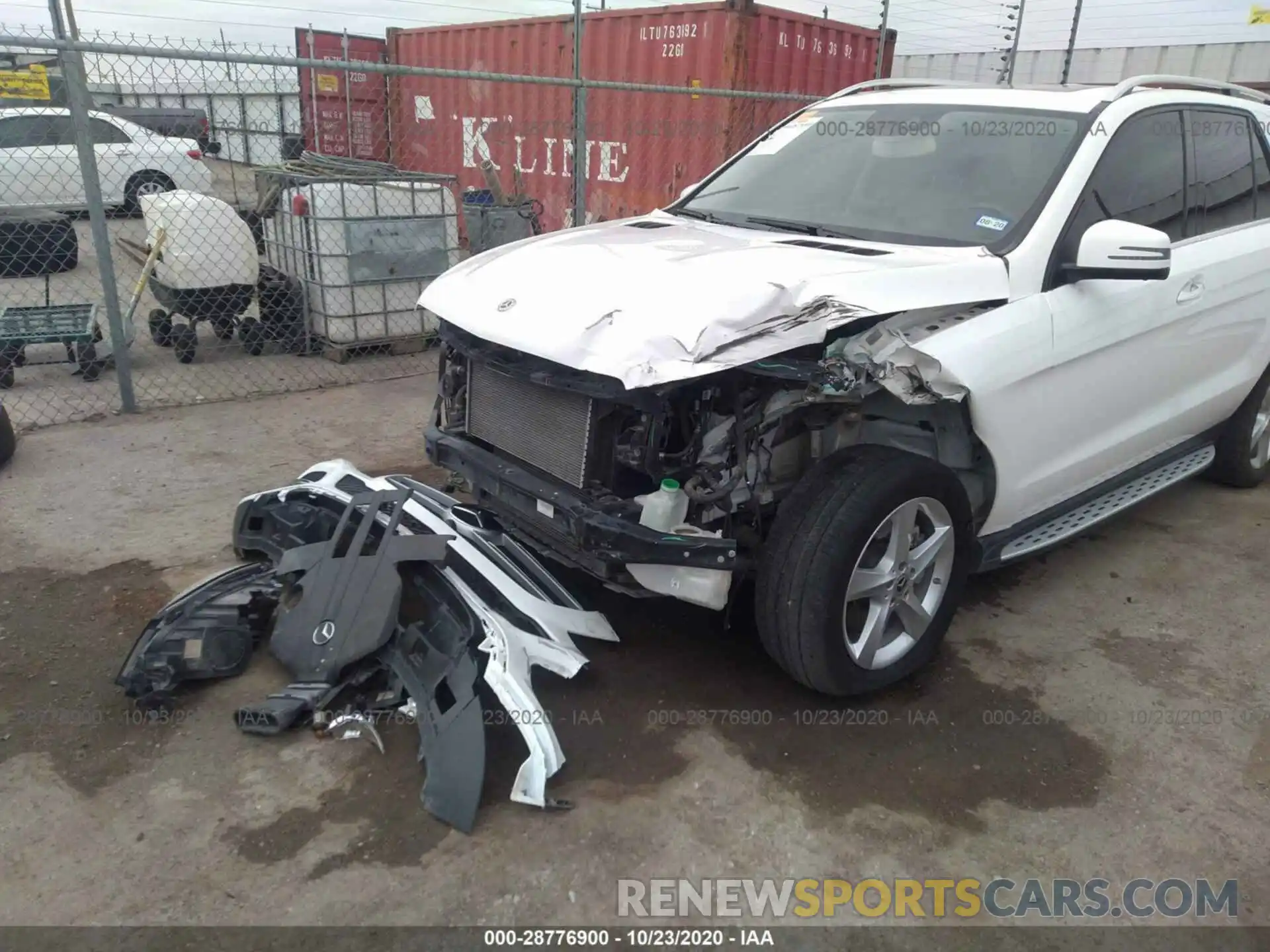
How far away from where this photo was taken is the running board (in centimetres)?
354

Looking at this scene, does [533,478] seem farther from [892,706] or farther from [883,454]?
[892,706]

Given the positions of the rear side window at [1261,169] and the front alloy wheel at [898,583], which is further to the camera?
the rear side window at [1261,169]

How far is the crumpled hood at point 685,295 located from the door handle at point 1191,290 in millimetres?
1164

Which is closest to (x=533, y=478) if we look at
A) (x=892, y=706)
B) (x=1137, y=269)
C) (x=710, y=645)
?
(x=710, y=645)

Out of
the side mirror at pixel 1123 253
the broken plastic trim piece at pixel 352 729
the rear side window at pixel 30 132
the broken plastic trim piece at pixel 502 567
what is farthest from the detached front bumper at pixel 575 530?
the rear side window at pixel 30 132

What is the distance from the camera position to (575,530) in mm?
2793

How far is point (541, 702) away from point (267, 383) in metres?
4.32

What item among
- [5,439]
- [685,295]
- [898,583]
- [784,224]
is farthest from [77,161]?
[898,583]

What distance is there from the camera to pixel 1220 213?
4.11 metres

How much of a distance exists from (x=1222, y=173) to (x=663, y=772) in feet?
11.9

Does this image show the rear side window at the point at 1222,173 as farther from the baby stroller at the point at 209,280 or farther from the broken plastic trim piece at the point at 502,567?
the baby stroller at the point at 209,280

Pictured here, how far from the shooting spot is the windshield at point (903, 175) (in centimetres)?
341

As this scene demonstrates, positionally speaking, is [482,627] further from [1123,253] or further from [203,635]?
[1123,253]

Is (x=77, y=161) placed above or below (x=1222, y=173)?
below
